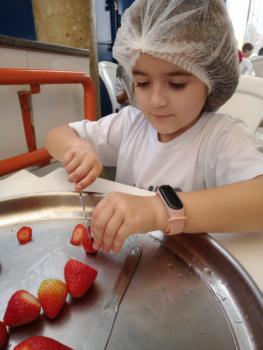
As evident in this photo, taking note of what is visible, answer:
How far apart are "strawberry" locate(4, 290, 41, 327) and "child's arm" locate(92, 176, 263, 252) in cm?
12

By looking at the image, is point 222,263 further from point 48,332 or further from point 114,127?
point 114,127

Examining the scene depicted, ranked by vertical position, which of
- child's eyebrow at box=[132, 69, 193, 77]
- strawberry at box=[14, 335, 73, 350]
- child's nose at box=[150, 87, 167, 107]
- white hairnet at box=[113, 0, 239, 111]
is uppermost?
white hairnet at box=[113, 0, 239, 111]

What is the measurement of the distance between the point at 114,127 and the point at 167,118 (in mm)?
267

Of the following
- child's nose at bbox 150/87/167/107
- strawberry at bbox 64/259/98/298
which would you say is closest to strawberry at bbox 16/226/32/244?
strawberry at bbox 64/259/98/298

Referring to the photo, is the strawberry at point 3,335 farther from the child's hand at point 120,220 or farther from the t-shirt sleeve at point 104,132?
the t-shirt sleeve at point 104,132

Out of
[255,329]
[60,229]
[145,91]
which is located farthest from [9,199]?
[255,329]

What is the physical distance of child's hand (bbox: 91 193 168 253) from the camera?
43 centimetres

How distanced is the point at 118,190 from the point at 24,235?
23cm

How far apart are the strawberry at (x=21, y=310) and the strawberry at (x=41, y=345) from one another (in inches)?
1.4

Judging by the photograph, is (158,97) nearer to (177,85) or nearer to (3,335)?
(177,85)

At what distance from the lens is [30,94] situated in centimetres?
100

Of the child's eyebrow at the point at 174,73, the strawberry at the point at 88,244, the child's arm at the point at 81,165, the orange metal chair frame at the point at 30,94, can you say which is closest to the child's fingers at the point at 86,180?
the child's arm at the point at 81,165

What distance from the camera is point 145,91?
24.9 inches

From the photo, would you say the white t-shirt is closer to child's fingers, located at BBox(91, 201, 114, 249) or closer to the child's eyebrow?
the child's eyebrow
